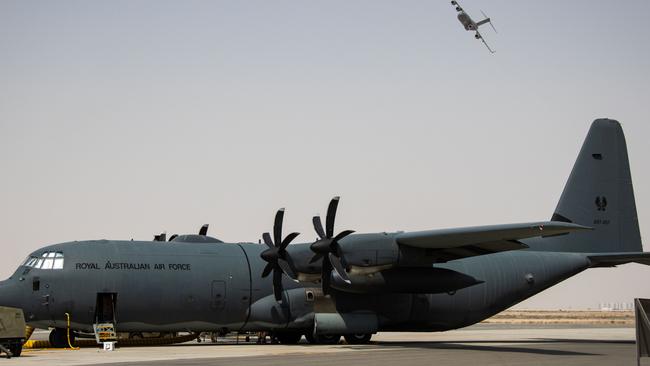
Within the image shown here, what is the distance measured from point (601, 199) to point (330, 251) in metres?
14.1

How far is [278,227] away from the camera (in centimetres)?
3136

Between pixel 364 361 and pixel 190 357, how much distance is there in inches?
197

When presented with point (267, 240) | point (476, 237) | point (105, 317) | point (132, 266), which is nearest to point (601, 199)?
point (476, 237)

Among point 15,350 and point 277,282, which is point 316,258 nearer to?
point 277,282

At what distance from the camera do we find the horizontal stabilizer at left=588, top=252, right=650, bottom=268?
32603 millimetres

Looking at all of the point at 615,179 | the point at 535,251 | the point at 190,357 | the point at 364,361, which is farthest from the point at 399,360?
the point at 615,179

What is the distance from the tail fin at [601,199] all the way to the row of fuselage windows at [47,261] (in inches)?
786

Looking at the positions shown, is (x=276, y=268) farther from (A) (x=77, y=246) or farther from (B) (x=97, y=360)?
(B) (x=97, y=360)

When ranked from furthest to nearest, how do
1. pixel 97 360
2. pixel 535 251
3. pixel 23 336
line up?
1. pixel 535 251
2. pixel 23 336
3. pixel 97 360

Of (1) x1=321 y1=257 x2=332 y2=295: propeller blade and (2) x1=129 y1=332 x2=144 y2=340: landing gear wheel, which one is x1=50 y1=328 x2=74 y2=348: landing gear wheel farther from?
(1) x1=321 y1=257 x2=332 y2=295: propeller blade

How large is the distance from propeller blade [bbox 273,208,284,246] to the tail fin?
1208cm

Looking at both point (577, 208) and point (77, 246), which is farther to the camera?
point (577, 208)

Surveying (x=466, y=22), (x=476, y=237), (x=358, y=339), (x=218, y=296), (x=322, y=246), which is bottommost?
(x=358, y=339)

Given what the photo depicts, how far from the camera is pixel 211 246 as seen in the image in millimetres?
31688
